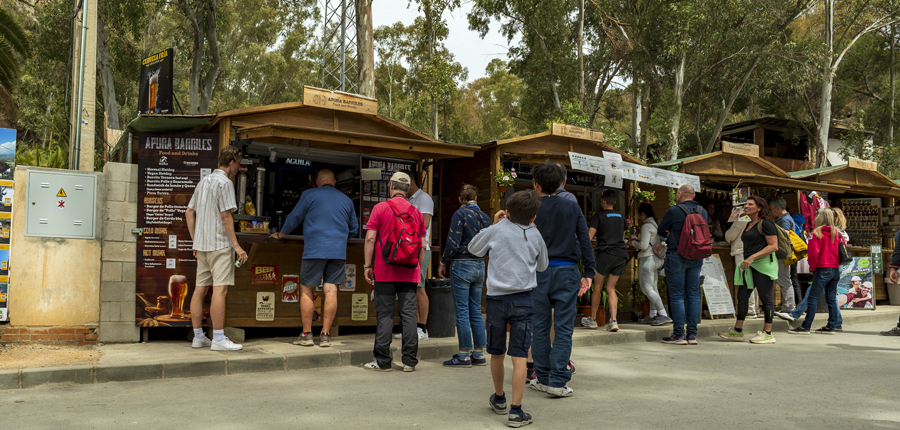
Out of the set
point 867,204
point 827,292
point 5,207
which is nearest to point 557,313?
point 5,207

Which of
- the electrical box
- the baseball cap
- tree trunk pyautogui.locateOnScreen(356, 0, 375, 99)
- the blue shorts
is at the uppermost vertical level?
tree trunk pyautogui.locateOnScreen(356, 0, 375, 99)

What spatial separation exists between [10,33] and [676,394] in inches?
820

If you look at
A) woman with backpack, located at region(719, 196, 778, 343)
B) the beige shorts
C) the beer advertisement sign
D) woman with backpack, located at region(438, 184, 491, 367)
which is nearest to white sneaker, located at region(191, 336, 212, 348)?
the beige shorts

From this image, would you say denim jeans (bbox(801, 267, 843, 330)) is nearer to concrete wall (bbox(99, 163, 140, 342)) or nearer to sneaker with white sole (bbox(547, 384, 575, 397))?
sneaker with white sole (bbox(547, 384, 575, 397))

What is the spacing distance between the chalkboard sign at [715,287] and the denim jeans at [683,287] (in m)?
2.53

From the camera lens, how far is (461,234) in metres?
6.45

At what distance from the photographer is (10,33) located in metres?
18.4

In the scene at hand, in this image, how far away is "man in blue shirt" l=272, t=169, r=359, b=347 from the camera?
268 inches

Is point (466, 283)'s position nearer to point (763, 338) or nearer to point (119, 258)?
point (119, 258)

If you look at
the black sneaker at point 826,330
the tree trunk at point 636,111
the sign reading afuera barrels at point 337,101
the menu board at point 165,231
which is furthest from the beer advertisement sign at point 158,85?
the tree trunk at point 636,111

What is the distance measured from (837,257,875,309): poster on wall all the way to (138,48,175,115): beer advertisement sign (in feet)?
41.4

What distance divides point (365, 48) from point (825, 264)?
1119 centimetres

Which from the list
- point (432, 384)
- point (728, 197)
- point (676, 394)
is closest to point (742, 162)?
point (728, 197)

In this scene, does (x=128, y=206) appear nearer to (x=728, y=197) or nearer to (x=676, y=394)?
(x=676, y=394)
